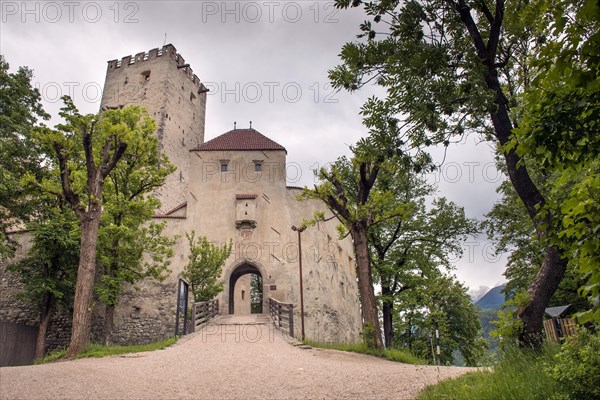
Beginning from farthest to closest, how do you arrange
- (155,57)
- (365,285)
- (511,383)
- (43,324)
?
(155,57) → (43,324) → (365,285) → (511,383)

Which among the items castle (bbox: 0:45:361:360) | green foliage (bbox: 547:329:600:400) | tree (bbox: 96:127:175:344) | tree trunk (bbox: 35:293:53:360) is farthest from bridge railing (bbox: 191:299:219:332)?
green foliage (bbox: 547:329:600:400)

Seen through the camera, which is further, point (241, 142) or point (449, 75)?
point (241, 142)

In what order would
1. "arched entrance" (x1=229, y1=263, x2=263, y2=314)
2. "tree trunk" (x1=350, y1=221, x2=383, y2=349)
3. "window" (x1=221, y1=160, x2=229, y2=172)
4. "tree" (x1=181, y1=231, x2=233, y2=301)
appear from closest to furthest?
"tree trunk" (x1=350, y1=221, x2=383, y2=349), "tree" (x1=181, y1=231, x2=233, y2=301), "arched entrance" (x1=229, y1=263, x2=263, y2=314), "window" (x1=221, y1=160, x2=229, y2=172)

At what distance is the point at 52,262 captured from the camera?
1941 centimetres

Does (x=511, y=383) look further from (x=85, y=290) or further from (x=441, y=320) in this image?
(x=441, y=320)

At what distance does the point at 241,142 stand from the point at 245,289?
477 inches

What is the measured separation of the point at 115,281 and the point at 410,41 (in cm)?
1503

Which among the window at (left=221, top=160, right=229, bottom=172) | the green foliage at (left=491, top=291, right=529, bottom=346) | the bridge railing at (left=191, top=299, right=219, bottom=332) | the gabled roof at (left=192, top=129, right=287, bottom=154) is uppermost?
the gabled roof at (left=192, top=129, right=287, bottom=154)

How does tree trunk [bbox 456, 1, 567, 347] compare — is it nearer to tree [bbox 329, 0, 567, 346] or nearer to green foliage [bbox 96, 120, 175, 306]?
tree [bbox 329, 0, 567, 346]

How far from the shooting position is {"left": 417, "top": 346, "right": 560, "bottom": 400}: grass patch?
183 inches

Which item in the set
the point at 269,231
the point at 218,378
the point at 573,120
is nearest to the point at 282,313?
the point at 269,231

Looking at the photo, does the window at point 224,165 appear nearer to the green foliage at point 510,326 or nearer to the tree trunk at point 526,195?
the tree trunk at point 526,195

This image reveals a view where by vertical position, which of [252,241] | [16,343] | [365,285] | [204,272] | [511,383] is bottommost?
[511,383]

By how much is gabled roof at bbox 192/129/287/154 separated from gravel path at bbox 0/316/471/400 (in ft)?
51.7
